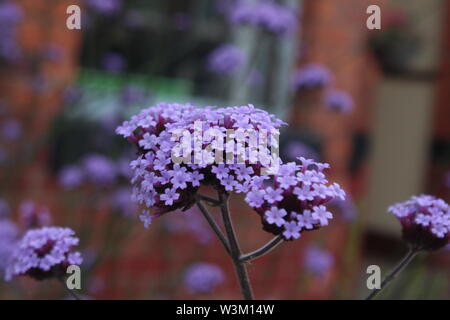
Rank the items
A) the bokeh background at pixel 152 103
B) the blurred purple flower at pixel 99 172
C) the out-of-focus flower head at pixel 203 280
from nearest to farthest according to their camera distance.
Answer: the out-of-focus flower head at pixel 203 280, the blurred purple flower at pixel 99 172, the bokeh background at pixel 152 103

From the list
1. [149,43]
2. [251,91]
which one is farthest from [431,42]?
[149,43]

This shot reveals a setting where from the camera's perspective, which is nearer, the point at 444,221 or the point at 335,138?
the point at 444,221

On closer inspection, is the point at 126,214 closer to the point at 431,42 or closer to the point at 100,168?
the point at 100,168

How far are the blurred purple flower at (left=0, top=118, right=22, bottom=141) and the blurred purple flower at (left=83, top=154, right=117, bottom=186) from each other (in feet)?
1.84

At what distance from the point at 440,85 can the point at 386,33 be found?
42.1 inches

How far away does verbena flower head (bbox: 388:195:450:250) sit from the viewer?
102 cm

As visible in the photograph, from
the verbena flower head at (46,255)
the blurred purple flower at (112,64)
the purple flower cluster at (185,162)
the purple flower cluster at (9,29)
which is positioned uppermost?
the purple flower cluster at (9,29)

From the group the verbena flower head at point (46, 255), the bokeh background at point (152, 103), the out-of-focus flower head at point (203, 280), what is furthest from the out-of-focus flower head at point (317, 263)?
A: the verbena flower head at point (46, 255)

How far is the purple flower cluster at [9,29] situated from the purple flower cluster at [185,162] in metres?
2.03

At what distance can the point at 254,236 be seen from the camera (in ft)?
11.0

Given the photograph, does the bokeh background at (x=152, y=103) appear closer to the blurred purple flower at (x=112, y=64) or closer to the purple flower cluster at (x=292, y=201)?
the blurred purple flower at (x=112, y=64)

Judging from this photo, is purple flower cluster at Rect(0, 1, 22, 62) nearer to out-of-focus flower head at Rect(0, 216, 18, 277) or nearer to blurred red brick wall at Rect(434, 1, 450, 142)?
out-of-focus flower head at Rect(0, 216, 18, 277)

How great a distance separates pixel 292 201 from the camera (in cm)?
92

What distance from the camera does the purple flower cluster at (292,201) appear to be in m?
0.90
